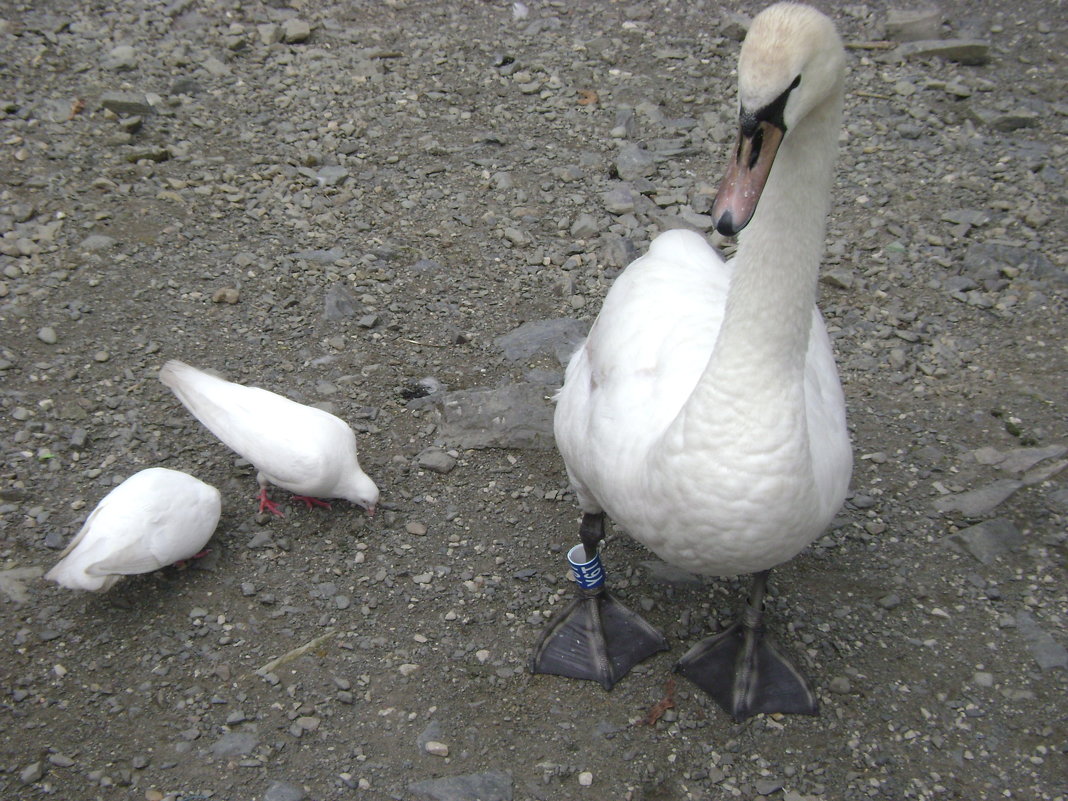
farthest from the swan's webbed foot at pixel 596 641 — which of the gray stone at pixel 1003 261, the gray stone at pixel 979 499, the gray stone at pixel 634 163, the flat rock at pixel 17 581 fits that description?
the gray stone at pixel 634 163

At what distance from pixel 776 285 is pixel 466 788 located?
5.92 ft

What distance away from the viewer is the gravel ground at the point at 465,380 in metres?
3.30

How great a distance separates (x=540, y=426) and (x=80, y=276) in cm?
249

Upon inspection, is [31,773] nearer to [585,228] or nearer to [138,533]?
[138,533]

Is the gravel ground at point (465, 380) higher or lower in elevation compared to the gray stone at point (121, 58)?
lower

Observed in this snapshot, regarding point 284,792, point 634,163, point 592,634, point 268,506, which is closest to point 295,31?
point 634,163

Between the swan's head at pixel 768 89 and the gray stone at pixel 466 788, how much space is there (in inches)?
73.9

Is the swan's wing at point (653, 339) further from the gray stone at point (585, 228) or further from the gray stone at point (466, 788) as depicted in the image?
the gray stone at point (585, 228)

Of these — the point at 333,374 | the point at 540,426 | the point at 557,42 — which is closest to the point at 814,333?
the point at 540,426

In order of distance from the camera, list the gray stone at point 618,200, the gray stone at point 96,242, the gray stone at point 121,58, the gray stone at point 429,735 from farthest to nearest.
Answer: the gray stone at point 121,58
the gray stone at point 618,200
the gray stone at point 96,242
the gray stone at point 429,735

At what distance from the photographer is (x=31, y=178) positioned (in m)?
5.64

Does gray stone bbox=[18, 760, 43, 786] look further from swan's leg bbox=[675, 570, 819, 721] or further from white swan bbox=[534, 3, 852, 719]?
swan's leg bbox=[675, 570, 819, 721]

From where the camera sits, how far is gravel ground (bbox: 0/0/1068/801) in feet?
10.8

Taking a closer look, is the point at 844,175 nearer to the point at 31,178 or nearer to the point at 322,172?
the point at 322,172
